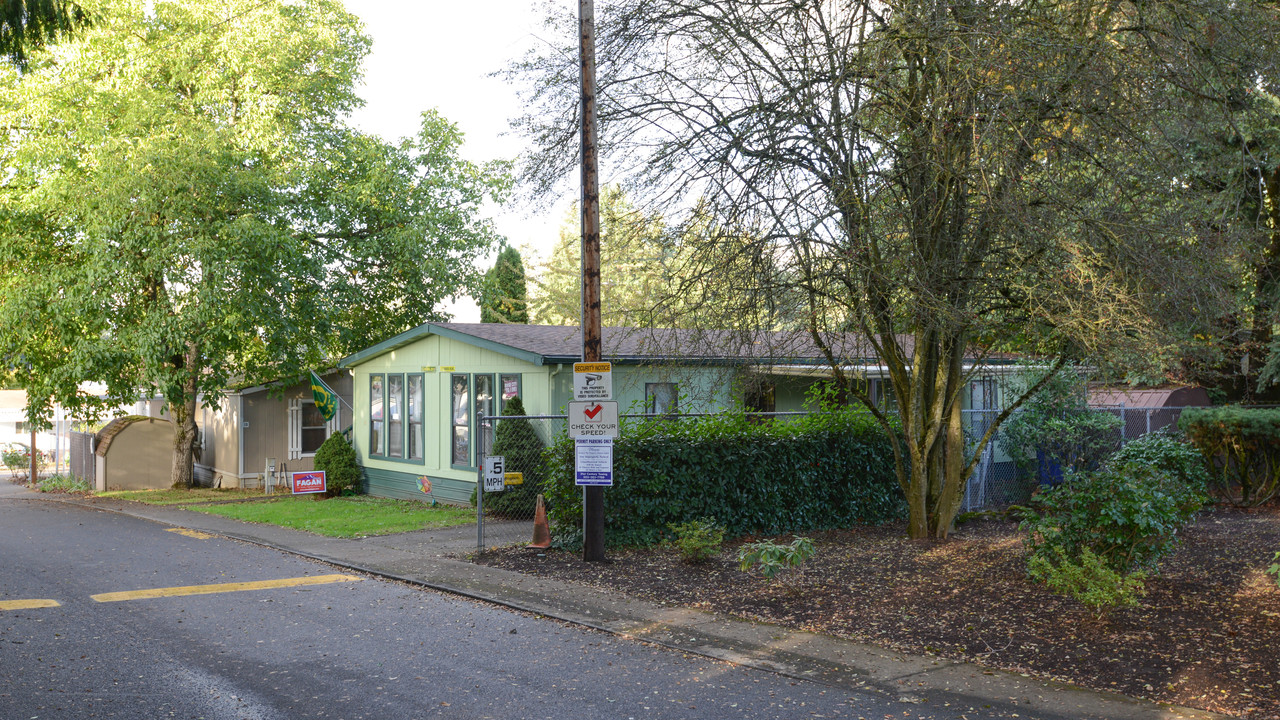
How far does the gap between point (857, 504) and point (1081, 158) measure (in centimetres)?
639

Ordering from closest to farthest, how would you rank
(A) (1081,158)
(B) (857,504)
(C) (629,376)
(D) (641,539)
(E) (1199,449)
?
(A) (1081,158) → (D) (641,539) → (B) (857,504) → (E) (1199,449) → (C) (629,376)

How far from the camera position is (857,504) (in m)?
14.4

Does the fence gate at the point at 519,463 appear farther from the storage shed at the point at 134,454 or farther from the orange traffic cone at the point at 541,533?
the storage shed at the point at 134,454

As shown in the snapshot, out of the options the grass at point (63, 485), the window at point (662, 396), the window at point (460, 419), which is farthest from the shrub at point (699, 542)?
the grass at point (63, 485)

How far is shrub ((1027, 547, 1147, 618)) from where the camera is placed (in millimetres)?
7543

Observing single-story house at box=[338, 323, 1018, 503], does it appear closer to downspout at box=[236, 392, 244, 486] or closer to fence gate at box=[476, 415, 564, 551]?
fence gate at box=[476, 415, 564, 551]

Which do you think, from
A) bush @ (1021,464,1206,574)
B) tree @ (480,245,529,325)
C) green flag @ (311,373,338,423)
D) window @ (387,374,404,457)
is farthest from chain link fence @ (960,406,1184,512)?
tree @ (480,245,529,325)

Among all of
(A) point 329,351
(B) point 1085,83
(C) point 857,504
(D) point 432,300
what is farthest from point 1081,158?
(A) point 329,351

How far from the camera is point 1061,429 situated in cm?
1664

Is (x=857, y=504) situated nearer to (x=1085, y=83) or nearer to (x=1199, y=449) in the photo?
(x=1199, y=449)

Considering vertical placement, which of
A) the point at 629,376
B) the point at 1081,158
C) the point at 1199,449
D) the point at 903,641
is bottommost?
the point at 903,641

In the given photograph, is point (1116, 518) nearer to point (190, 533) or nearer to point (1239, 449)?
point (1239, 449)

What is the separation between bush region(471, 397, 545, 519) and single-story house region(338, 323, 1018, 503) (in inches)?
16.3

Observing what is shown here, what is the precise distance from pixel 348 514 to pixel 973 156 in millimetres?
12233
